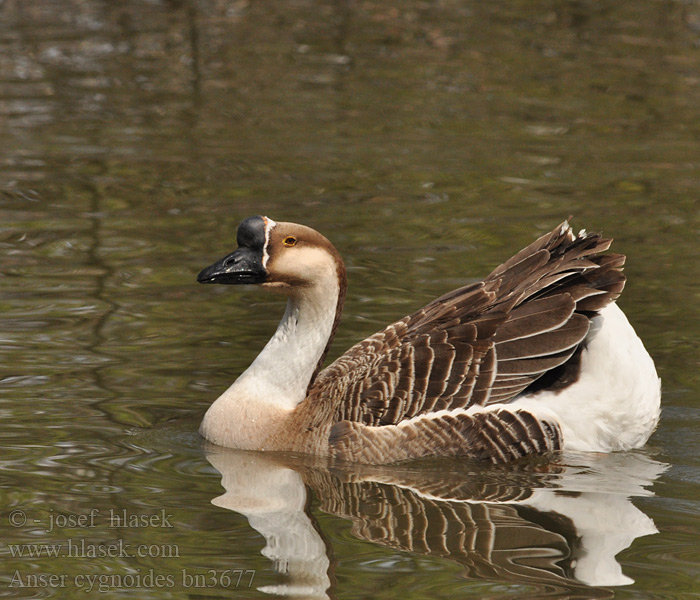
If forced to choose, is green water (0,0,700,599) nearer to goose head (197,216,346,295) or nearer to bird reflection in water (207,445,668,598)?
bird reflection in water (207,445,668,598)

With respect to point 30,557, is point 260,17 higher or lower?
higher

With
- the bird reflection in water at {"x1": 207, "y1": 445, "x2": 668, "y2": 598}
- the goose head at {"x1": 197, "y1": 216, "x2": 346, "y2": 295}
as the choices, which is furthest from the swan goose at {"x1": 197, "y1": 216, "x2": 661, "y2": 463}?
the bird reflection in water at {"x1": 207, "y1": 445, "x2": 668, "y2": 598}

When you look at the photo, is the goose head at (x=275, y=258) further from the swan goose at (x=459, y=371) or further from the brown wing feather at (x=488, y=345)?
the brown wing feather at (x=488, y=345)

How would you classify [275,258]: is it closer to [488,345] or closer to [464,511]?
[488,345]

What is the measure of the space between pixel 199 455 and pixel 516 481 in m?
2.17

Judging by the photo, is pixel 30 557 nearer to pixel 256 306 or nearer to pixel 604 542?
pixel 604 542

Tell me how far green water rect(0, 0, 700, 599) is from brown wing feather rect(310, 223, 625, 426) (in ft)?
1.56

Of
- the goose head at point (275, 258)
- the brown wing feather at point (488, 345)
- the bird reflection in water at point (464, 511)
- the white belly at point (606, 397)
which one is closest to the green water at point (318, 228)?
the bird reflection in water at point (464, 511)

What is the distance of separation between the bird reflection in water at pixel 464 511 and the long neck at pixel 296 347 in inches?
19.2

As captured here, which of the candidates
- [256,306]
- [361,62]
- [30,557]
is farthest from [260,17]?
[30,557]

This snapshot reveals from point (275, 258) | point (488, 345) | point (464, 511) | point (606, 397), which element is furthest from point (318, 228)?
point (464, 511)

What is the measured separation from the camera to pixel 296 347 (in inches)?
353

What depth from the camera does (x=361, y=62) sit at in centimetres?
2228

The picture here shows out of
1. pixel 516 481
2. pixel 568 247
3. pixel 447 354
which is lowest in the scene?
pixel 516 481
